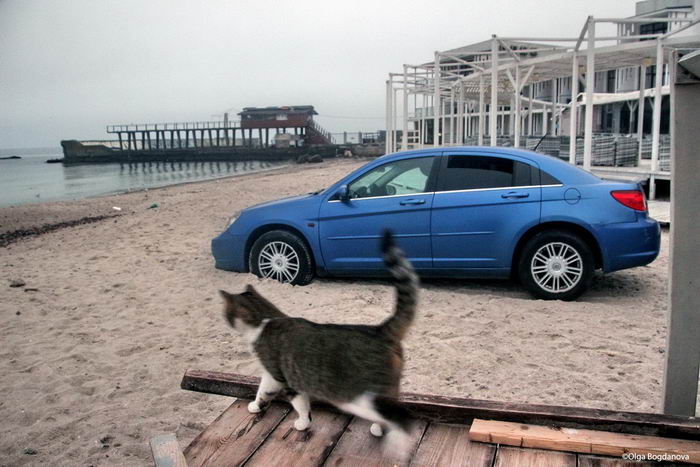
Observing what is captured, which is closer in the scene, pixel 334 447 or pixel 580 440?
pixel 580 440

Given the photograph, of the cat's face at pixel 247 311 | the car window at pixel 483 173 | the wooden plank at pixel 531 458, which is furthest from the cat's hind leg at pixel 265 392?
the car window at pixel 483 173

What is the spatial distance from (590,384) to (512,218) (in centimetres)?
248

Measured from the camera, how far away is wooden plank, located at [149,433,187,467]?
7.78ft

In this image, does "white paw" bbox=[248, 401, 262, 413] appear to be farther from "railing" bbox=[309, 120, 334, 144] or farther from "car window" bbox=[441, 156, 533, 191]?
"railing" bbox=[309, 120, 334, 144]

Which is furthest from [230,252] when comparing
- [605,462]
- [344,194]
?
[605,462]

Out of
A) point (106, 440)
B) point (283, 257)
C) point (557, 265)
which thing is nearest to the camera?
point (106, 440)

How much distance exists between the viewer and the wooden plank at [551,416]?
8.27 feet

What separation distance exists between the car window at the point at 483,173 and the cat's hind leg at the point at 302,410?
440 cm

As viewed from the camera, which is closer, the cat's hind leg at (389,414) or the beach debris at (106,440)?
the cat's hind leg at (389,414)

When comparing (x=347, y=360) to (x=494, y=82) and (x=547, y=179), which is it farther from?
(x=494, y=82)

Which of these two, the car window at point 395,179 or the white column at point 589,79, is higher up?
the white column at point 589,79

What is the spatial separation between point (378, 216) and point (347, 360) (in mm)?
4518

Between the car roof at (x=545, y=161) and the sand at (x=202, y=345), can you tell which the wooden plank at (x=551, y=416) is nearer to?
the sand at (x=202, y=345)

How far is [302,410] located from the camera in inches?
107
